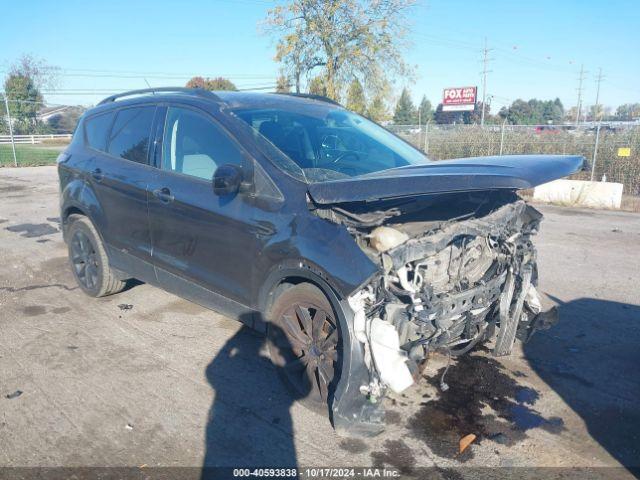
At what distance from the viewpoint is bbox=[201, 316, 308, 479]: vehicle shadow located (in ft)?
9.28

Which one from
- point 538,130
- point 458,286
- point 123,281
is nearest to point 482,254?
point 458,286

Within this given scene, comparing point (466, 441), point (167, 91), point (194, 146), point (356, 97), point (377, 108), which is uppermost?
point (356, 97)

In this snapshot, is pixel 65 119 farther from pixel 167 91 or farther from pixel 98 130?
pixel 167 91

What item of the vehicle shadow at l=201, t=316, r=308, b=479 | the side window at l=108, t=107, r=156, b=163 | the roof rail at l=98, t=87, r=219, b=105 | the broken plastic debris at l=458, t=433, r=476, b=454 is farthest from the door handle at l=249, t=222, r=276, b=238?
the broken plastic debris at l=458, t=433, r=476, b=454

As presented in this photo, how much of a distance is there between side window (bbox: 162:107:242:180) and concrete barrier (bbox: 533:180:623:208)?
10.4 metres

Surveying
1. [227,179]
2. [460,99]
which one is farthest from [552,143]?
[460,99]

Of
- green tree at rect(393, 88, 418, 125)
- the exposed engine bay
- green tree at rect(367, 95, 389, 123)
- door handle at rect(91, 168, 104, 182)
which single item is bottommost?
the exposed engine bay

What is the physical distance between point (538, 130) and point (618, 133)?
10.1 feet

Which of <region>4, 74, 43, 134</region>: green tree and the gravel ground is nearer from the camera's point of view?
the gravel ground

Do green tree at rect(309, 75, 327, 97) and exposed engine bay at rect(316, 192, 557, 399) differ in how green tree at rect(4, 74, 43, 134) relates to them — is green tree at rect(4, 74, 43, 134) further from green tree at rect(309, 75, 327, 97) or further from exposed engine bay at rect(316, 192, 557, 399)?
Answer: exposed engine bay at rect(316, 192, 557, 399)

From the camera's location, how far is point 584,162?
3.64 metres

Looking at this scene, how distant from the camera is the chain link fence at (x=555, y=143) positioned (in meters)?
14.3

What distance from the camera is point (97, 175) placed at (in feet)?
15.6

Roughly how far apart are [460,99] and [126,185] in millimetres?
50559
